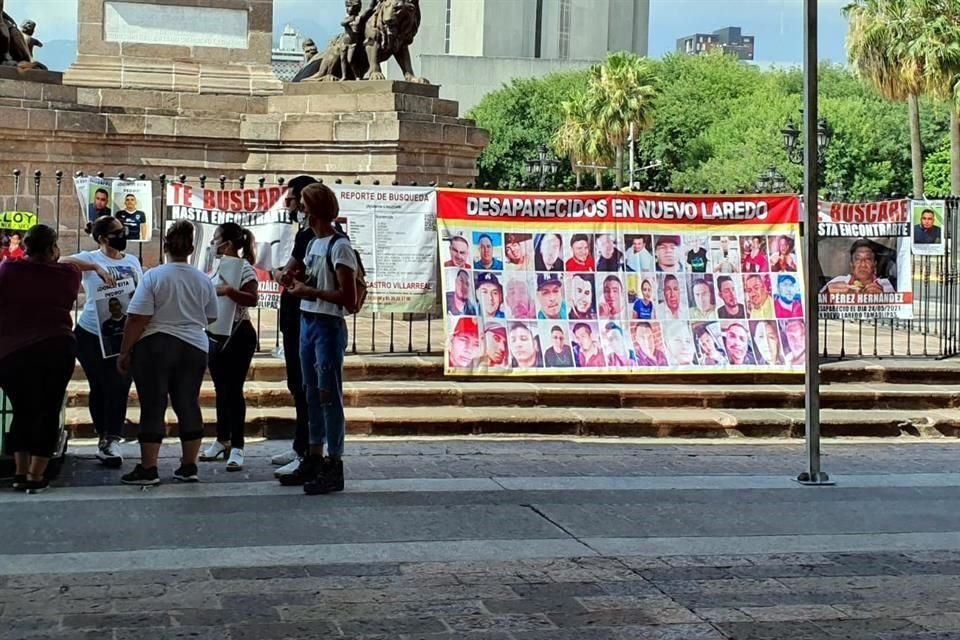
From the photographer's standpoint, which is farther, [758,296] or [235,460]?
[758,296]

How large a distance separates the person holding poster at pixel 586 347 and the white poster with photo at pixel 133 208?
4115 millimetres

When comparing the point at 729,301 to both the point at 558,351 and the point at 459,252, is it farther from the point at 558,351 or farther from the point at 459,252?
the point at 459,252

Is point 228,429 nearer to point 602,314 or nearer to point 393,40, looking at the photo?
point 602,314

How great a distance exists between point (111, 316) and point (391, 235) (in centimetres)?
391

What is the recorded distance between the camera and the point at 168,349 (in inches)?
337

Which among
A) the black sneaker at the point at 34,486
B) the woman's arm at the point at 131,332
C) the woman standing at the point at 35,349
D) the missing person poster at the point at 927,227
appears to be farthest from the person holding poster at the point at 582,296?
the black sneaker at the point at 34,486

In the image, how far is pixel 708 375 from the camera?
Result: 12844 mm

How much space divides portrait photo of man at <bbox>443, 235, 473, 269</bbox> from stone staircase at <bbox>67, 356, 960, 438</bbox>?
91 cm

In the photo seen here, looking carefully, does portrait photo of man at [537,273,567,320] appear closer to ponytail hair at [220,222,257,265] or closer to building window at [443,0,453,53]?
ponytail hair at [220,222,257,265]

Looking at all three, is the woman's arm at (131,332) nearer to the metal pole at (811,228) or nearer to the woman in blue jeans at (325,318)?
the woman in blue jeans at (325,318)

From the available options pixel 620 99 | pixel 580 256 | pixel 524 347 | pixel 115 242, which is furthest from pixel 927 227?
pixel 620 99

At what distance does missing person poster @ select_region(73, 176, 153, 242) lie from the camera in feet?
41.7

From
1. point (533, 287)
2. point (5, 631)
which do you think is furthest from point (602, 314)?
point (5, 631)

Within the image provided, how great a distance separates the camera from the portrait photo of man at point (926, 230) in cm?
1388
